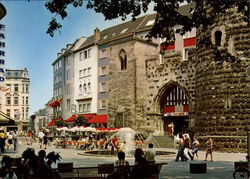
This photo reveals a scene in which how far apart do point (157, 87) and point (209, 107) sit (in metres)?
11.9

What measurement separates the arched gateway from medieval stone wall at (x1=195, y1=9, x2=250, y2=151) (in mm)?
8942

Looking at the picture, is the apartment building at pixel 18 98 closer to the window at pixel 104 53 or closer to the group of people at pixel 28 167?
the window at pixel 104 53

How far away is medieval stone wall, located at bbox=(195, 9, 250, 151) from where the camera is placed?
81.3 ft

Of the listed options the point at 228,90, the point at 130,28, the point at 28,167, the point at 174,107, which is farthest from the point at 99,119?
the point at 28,167

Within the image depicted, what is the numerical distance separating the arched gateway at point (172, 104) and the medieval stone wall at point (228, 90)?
29.3 ft

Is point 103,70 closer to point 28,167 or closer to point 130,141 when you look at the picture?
point 130,141

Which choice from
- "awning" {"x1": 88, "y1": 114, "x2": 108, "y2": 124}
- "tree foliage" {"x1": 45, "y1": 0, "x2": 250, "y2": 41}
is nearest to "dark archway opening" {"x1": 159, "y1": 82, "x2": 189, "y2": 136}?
"awning" {"x1": 88, "y1": 114, "x2": 108, "y2": 124}

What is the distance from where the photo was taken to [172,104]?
124ft

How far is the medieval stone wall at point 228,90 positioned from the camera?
24.8 metres

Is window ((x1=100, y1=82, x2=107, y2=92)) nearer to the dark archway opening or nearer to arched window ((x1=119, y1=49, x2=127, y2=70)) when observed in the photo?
arched window ((x1=119, y1=49, x2=127, y2=70))

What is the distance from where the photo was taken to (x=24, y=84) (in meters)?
91.6

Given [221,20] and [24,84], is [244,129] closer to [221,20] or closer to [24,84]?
[221,20]

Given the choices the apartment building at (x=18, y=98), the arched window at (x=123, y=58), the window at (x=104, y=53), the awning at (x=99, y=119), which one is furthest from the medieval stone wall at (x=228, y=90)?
the apartment building at (x=18, y=98)

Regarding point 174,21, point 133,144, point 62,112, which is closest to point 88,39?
point 62,112
